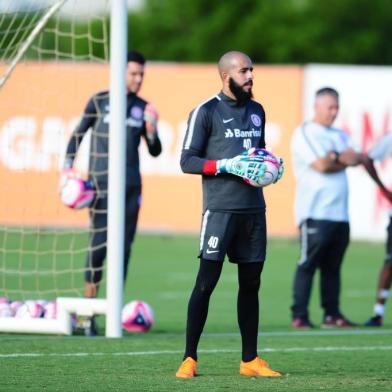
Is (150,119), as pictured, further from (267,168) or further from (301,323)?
(267,168)

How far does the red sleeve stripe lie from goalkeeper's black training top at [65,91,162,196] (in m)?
3.48

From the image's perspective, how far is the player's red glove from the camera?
11562 mm

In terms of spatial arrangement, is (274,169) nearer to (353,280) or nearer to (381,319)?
(381,319)

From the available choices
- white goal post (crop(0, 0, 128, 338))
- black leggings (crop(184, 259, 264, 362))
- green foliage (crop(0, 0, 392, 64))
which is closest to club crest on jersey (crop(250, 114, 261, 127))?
black leggings (crop(184, 259, 264, 362))

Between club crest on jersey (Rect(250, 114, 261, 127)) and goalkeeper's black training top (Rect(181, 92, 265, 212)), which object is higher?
club crest on jersey (Rect(250, 114, 261, 127))

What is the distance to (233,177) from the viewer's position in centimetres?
838

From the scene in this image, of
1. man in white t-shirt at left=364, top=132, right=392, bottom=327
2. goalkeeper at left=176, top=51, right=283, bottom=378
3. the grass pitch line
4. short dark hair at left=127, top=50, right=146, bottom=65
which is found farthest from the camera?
man in white t-shirt at left=364, top=132, right=392, bottom=327

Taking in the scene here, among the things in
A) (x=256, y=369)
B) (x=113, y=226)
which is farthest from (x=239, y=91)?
(x=113, y=226)

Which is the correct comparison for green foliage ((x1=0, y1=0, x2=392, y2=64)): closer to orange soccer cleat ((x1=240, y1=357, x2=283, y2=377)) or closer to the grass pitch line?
the grass pitch line

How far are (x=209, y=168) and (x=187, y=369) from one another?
1.33 meters

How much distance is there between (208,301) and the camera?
844 cm

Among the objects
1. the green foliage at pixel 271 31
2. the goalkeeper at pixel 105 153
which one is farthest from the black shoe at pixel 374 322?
the green foliage at pixel 271 31

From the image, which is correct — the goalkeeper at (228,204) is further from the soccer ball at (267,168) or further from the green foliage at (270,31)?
the green foliage at (270,31)

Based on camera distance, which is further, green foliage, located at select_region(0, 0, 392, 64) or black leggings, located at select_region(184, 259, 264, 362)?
green foliage, located at select_region(0, 0, 392, 64)
